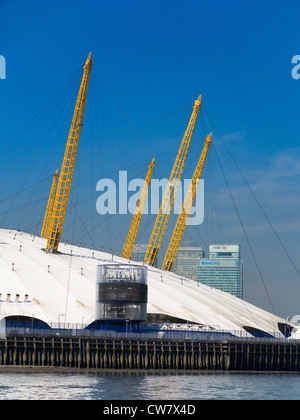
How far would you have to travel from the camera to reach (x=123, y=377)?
346 feet

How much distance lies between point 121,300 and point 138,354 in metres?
8.62

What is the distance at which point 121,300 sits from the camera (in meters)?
Result: 123

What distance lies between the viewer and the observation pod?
400ft

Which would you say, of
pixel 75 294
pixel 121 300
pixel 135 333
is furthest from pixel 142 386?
pixel 75 294

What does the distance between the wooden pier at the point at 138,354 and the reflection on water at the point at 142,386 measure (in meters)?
4.58

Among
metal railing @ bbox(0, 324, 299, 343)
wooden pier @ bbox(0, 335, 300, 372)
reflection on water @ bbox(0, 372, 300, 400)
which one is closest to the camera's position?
reflection on water @ bbox(0, 372, 300, 400)

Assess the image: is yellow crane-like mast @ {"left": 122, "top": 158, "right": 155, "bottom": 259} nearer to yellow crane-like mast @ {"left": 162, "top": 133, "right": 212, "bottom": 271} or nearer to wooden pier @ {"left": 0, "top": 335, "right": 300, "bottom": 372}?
yellow crane-like mast @ {"left": 162, "top": 133, "right": 212, "bottom": 271}

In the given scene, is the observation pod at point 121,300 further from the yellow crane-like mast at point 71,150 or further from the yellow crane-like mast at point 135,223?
the yellow crane-like mast at point 135,223

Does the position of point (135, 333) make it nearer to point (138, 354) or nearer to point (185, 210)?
point (138, 354)

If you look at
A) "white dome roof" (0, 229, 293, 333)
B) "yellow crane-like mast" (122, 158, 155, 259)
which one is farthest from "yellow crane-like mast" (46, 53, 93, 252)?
"yellow crane-like mast" (122, 158, 155, 259)

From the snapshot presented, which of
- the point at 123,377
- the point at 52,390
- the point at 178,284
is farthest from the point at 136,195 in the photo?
the point at 52,390

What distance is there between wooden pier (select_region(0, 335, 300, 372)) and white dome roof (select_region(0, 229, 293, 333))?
15.1 feet

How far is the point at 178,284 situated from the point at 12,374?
155ft
